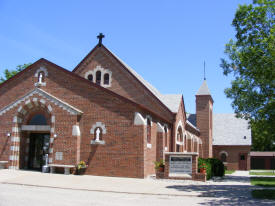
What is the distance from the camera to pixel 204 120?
149 feet

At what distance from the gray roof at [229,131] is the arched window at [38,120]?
34.3 meters

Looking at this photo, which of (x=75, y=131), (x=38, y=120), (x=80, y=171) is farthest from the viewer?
(x=38, y=120)

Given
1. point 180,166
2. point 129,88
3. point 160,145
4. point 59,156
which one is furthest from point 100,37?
point 180,166

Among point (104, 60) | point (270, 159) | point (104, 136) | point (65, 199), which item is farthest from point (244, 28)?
point (270, 159)

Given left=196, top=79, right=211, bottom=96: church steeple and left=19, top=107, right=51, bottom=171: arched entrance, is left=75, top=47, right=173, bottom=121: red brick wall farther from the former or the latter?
left=196, top=79, right=211, bottom=96: church steeple

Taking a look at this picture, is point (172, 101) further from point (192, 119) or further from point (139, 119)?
point (192, 119)

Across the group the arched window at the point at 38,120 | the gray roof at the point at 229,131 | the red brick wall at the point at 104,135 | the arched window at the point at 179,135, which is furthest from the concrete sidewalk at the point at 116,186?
the gray roof at the point at 229,131

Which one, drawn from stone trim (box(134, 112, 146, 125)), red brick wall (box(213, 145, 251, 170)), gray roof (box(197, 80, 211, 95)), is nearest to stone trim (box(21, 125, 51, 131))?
stone trim (box(134, 112, 146, 125))

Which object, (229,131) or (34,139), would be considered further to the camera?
(229,131)

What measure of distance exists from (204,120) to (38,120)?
92.4 ft

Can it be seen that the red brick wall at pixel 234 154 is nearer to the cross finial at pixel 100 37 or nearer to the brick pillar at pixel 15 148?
the cross finial at pixel 100 37

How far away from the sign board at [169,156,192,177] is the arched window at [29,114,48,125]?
30.1 ft

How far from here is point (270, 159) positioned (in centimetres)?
5925

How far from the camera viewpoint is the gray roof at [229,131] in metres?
50.4
